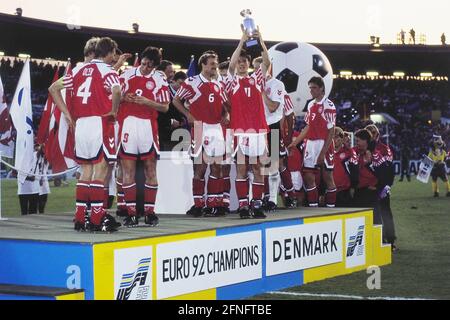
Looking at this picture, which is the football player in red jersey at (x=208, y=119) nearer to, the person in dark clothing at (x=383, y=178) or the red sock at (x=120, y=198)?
the red sock at (x=120, y=198)

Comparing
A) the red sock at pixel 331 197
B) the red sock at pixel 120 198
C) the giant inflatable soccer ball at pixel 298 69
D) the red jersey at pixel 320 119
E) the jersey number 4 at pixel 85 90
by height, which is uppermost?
the giant inflatable soccer ball at pixel 298 69

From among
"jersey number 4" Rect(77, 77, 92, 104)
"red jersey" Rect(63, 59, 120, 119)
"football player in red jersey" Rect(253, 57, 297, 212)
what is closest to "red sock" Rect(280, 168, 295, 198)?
"football player in red jersey" Rect(253, 57, 297, 212)

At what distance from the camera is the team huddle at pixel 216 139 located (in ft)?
26.6

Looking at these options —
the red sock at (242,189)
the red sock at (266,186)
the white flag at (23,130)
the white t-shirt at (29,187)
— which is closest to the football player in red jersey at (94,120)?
the red sock at (242,189)

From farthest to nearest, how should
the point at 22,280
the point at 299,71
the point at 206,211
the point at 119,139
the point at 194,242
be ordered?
1. the point at 299,71
2. the point at 206,211
3. the point at 119,139
4. the point at 194,242
5. the point at 22,280

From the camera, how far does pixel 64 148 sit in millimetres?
12422

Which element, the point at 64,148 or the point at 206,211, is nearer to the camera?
the point at 206,211

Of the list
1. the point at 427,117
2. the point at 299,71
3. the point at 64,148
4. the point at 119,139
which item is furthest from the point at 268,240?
the point at 427,117

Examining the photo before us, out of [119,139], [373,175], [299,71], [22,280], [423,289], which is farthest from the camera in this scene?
[299,71]

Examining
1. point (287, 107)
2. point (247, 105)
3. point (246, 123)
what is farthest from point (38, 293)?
point (287, 107)

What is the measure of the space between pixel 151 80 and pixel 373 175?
4038mm

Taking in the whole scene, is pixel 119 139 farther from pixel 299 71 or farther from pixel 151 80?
pixel 299 71

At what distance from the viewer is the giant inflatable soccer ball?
14266mm

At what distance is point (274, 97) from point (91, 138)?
359 cm
